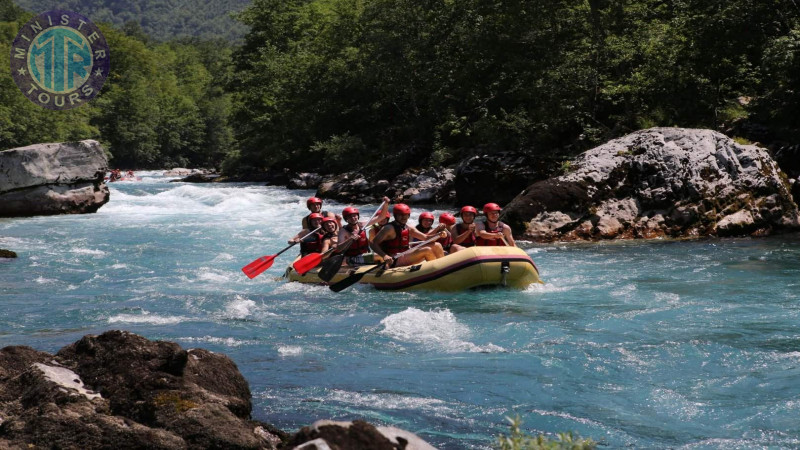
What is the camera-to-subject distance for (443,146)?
26641 mm

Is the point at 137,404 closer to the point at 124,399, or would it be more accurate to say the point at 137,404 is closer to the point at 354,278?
the point at 124,399

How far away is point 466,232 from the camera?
11.0m

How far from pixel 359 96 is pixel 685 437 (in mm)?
27658

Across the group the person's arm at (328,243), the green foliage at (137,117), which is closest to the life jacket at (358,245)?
the person's arm at (328,243)

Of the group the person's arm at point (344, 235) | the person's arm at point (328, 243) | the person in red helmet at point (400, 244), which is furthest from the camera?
the person's arm at point (328, 243)

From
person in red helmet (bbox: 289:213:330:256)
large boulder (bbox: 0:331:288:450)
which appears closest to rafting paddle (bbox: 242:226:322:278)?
person in red helmet (bbox: 289:213:330:256)

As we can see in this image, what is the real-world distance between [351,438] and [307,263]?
25.2ft

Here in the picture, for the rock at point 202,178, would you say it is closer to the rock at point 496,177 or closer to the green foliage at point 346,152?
the green foliage at point 346,152

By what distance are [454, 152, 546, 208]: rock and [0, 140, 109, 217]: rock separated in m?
9.43

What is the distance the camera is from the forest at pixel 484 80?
687 inches

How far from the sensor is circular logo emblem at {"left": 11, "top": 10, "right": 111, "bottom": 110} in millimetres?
46594

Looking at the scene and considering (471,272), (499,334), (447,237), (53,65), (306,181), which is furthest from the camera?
(53,65)

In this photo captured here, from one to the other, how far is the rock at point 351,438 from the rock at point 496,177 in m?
15.1

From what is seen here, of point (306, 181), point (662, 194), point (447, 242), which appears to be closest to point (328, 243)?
point (447, 242)
